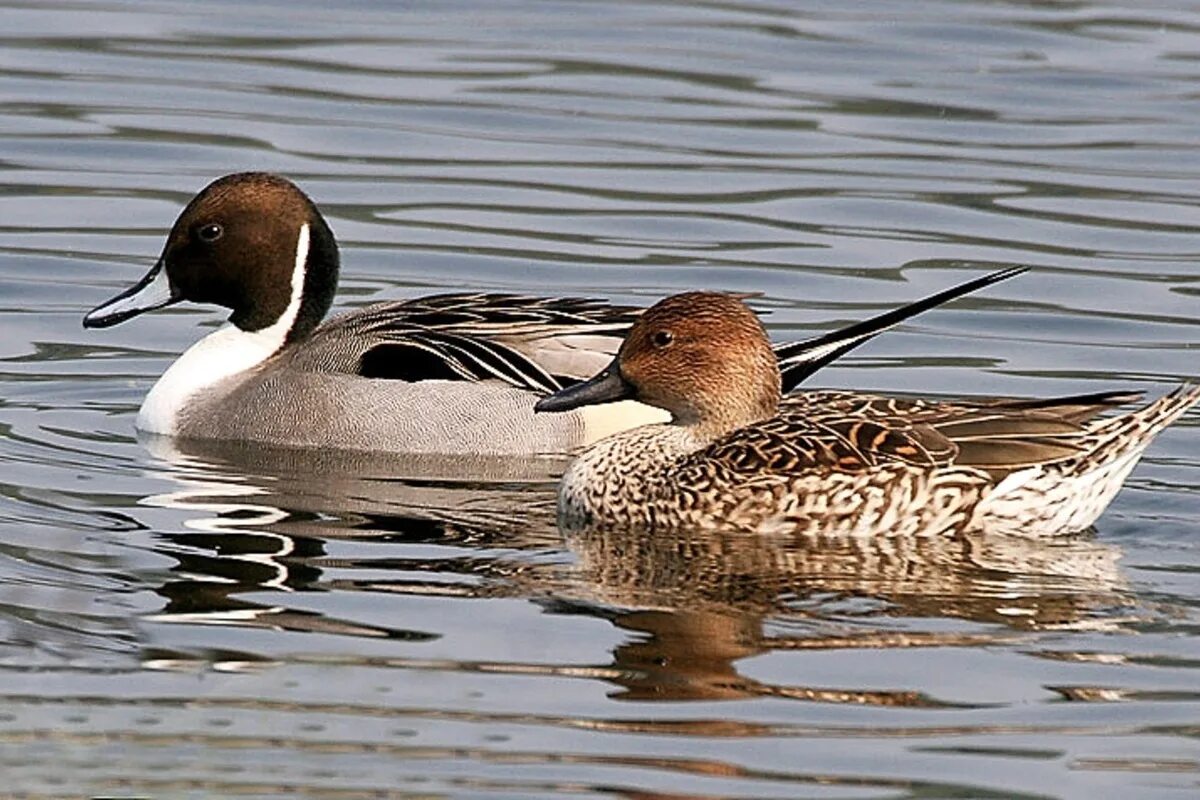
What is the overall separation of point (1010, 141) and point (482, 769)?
982cm

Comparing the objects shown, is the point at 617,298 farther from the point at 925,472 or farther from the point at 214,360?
the point at 925,472

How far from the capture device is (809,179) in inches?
610

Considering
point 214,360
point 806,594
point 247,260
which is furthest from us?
point 247,260

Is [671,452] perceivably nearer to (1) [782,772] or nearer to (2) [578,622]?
(2) [578,622]

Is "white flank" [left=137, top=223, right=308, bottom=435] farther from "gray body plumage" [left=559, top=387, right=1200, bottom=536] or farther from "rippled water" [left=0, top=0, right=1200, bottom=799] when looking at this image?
"gray body plumage" [left=559, top=387, right=1200, bottom=536]

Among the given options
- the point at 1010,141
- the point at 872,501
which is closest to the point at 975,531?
the point at 872,501

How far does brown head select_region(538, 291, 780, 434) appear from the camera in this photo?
10039 millimetres

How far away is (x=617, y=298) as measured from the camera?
13.6m

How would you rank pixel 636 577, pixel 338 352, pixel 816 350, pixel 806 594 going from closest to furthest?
pixel 806 594, pixel 636 577, pixel 816 350, pixel 338 352

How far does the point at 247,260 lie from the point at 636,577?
124 inches

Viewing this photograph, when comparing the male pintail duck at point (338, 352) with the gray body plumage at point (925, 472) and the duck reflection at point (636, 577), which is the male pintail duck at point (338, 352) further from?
the gray body plumage at point (925, 472)

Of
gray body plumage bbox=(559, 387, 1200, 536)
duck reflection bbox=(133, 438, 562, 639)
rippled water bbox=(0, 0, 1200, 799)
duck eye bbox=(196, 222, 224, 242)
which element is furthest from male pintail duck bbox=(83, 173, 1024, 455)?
gray body plumage bbox=(559, 387, 1200, 536)

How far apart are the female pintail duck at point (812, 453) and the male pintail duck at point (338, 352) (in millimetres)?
1149

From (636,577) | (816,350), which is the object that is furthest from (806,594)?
(816,350)
